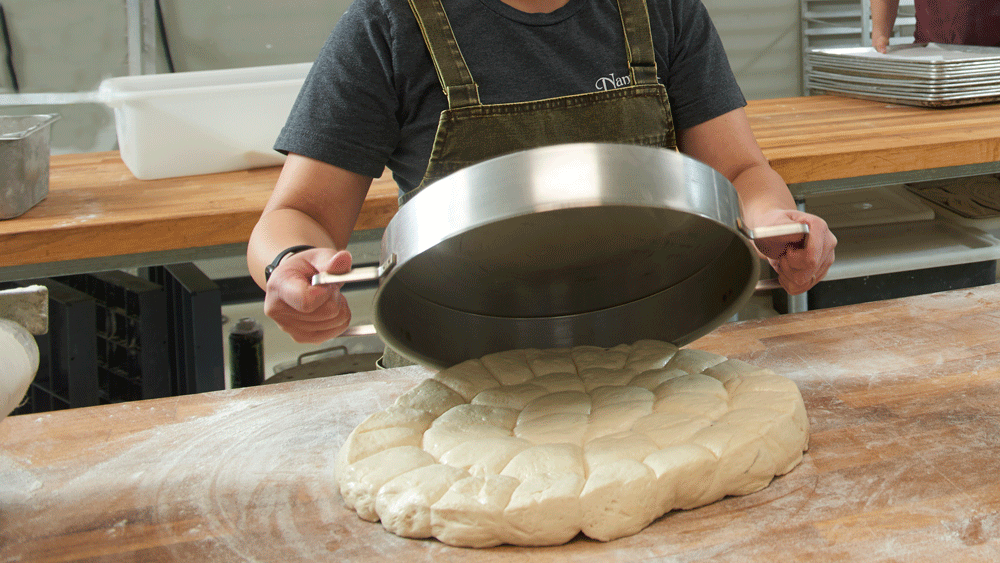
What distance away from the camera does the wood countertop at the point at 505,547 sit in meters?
0.73

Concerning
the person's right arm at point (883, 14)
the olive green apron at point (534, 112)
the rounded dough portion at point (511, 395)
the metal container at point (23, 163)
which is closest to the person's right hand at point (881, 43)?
the person's right arm at point (883, 14)

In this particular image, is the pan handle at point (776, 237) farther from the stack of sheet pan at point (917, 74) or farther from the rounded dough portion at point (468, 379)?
the stack of sheet pan at point (917, 74)

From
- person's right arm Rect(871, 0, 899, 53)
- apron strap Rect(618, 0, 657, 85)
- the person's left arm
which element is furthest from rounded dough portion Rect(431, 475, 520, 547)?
person's right arm Rect(871, 0, 899, 53)

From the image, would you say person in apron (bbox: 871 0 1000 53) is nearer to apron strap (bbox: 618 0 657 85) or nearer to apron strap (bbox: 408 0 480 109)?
apron strap (bbox: 618 0 657 85)

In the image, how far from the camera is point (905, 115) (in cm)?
216

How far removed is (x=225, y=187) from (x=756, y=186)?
1231 millimetres

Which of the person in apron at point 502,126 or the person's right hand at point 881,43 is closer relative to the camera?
the person in apron at point 502,126

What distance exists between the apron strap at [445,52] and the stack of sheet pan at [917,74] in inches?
62.9

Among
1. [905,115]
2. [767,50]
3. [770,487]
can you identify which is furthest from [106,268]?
[767,50]

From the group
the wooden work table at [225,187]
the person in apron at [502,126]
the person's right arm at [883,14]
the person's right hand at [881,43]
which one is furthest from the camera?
the person's right arm at [883,14]

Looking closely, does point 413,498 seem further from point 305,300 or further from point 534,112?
A: point 534,112

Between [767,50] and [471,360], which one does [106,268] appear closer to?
[471,360]

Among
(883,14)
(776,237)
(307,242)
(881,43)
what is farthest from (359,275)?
(883,14)

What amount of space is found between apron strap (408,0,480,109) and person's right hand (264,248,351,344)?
14.7 inches
